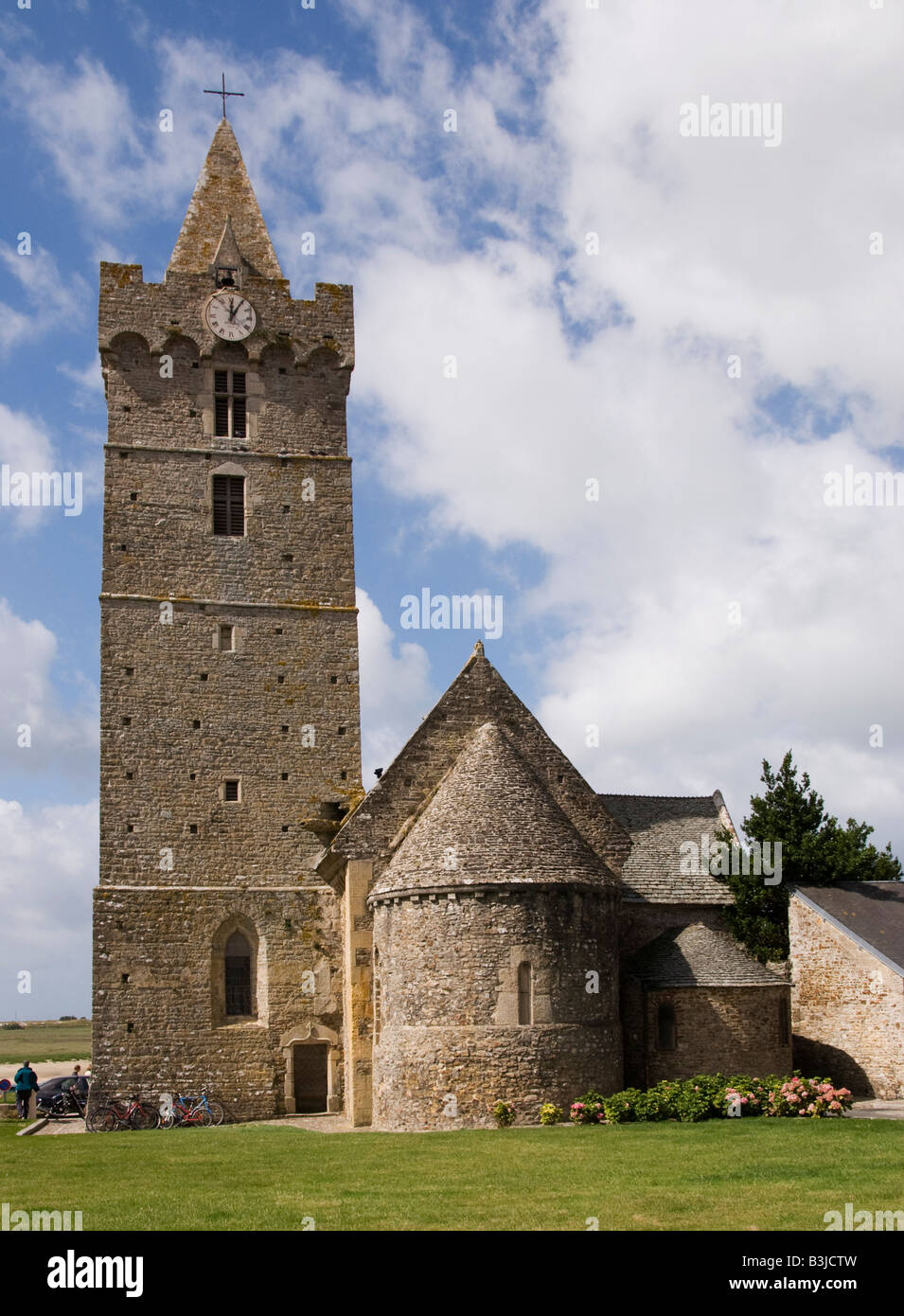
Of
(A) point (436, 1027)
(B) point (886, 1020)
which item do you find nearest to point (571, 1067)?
(A) point (436, 1027)

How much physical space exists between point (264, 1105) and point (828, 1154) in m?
16.5

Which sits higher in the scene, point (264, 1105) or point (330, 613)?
point (330, 613)

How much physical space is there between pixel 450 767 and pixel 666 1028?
7.17 metres

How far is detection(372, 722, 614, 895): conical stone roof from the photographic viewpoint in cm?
2514

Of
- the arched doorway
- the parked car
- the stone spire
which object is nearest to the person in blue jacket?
the parked car

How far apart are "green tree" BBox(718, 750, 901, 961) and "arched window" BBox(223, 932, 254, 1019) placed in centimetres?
1144

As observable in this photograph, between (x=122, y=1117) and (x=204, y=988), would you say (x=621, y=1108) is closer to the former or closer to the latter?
(x=204, y=988)

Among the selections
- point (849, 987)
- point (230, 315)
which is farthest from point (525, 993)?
point (230, 315)

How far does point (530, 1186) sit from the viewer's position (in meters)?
15.2

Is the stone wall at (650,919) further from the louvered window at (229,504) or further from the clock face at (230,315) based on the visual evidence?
the clock face at (230,315)

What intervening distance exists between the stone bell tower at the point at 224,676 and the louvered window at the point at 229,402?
0.16ft

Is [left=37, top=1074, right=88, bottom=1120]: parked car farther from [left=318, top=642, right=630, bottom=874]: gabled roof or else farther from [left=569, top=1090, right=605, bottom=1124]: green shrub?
[left=569, top=1090, right=605, bottom=1124]: green shrub

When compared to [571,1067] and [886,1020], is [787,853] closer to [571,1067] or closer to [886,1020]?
[886,1020]
